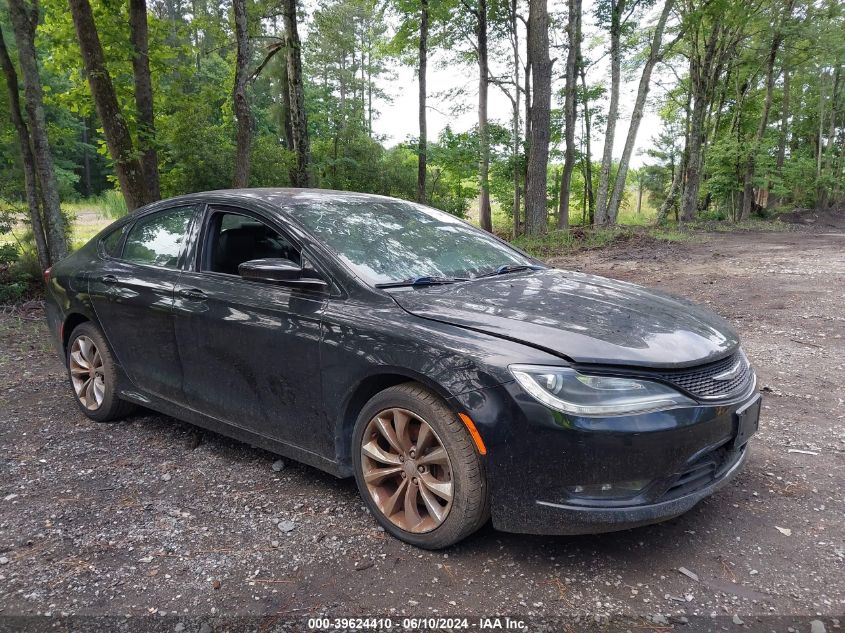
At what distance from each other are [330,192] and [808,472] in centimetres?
338

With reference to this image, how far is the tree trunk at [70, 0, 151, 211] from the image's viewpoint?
922 centimetres

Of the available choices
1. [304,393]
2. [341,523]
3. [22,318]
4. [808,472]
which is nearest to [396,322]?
[304,393]

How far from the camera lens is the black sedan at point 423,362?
90.7 inches

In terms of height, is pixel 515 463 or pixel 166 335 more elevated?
pixel 166 335

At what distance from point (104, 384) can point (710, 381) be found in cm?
396

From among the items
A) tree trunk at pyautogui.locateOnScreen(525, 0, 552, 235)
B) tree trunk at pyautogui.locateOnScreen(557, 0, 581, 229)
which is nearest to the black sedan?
tree trunk at pyautogui.locateOnScreen(525, 0, 552, 235)

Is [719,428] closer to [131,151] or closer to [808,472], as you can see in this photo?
[808,472]

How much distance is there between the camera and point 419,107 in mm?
21141

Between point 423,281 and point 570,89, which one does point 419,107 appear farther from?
point 423,281

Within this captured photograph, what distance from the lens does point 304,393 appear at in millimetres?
2998

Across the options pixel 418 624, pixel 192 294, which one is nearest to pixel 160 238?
pixel 192 294

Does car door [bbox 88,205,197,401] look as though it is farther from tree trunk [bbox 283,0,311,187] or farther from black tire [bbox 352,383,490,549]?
tree trunk [bbox 283,0,311,187]

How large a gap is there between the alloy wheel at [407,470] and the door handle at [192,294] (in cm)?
141

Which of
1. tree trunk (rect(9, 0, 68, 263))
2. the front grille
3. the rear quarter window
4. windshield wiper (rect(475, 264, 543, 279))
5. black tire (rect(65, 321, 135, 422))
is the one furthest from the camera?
tree trunk (rect(9, 0, 68, 263))
